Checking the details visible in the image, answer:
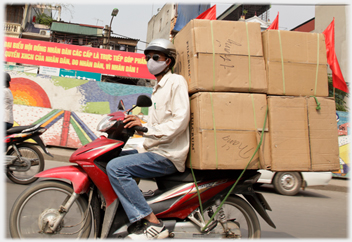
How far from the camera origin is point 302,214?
14.6ft

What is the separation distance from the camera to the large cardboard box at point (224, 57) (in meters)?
2.26

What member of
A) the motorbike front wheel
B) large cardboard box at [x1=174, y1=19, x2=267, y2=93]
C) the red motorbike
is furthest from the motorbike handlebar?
the motorbike front wheel

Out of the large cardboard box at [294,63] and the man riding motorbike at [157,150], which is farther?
the large cardboard box at [294,63]

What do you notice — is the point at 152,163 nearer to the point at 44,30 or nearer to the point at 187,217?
the point at 187,217

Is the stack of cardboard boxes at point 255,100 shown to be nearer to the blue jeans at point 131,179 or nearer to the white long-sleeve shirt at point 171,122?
the white long-sleeve shirt at point 171,122

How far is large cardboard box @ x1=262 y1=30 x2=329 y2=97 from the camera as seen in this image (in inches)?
92.4

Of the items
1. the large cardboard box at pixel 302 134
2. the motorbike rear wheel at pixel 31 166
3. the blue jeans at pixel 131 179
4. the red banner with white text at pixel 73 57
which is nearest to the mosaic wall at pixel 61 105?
the red banner with white text at pixel 73 57

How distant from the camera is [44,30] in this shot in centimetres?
3047

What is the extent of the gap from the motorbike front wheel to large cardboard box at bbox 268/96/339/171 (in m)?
1.59

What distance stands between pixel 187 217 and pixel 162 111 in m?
0.90

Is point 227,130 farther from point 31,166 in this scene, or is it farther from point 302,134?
point 31,166

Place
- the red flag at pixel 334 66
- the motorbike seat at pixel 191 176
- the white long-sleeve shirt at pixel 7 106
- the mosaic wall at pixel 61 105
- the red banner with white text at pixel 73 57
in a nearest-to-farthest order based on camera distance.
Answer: the motorbike seat at pixel 191 176
the red flag at pixel 334 66
the white long-sleeve shirt at pixel 7 106
the mosaic wall at pixel 61 105
the red banner with white text at pixel 73 57

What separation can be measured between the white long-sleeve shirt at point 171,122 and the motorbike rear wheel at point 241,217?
556mm

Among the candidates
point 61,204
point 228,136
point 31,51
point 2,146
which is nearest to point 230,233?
point 228,136
